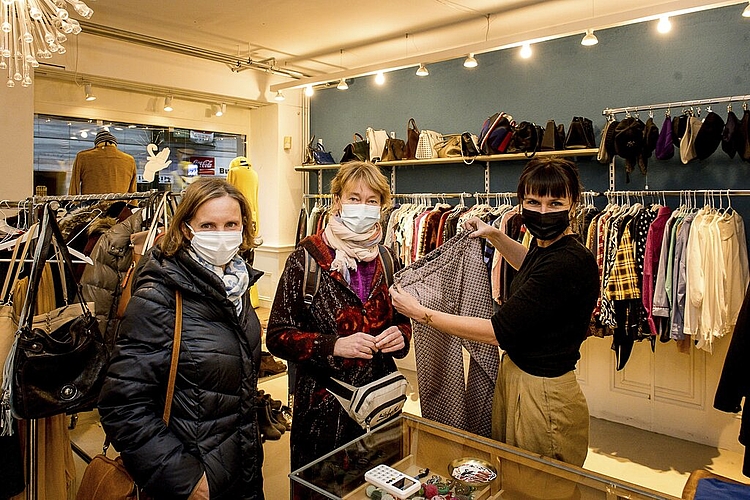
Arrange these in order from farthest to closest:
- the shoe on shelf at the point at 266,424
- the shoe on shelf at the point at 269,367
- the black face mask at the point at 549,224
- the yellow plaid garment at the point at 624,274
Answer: the yellow plaid garment at the point at 624,274 < the shoe on shelf at the point at 269,367 < the shoe on shelf at the point at 266,424 < the black face mask at the point at 549,224

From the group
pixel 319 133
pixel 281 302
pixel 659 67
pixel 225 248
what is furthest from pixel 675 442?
pixel 319 133

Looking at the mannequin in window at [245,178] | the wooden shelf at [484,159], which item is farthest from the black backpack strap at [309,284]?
the mannequin in window at [245,178]

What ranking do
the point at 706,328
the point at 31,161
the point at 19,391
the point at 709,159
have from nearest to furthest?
the point at 19,391
the point at 706,328
the point at 709,159
the point at 31,161

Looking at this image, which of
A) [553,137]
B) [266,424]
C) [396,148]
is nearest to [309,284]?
[266,424]

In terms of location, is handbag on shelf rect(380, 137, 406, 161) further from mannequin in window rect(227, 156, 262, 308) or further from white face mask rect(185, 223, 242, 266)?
white face mask rect(185, 223, 242, 266)

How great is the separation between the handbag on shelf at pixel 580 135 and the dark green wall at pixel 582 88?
20cm

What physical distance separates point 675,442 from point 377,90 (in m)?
4.18

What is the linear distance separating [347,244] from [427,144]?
11.2ft

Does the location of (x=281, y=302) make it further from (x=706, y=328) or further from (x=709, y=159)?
(x=709, y=159)

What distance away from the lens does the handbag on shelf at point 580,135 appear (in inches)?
166

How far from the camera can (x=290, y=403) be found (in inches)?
159

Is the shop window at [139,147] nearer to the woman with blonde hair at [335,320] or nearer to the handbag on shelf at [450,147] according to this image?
the handbag on shelf at [450,147]

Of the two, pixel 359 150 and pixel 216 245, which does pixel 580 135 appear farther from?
pixel 216 245

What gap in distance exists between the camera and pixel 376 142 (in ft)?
18.5
